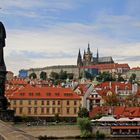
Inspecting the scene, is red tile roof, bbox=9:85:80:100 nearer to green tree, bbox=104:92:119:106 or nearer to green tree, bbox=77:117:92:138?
green tree, bbox=104:92:119:106

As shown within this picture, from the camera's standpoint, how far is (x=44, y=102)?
232ft

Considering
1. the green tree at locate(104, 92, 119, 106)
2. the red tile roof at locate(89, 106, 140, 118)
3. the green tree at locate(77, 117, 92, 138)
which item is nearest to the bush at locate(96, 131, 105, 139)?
the green tree at locate(77, 117, 92, 138)

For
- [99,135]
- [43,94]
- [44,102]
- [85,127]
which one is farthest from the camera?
[43,94]

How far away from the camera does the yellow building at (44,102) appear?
70.1m

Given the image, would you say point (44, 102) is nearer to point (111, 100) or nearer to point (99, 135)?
point (111, 100)

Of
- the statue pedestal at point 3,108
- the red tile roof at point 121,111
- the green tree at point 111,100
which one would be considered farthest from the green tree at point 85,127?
the green tree at point 111,100

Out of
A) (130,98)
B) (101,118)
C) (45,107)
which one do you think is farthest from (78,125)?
(130,98)

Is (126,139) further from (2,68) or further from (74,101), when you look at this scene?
(2,68)

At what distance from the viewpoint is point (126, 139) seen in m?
54.6

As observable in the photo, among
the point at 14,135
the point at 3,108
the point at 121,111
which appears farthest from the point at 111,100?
the point at 14,135

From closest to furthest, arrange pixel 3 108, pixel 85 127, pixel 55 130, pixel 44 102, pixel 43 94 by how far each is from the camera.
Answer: pixel 3 108, pixel 55 130, pixel 85 127, pixel 44 102, pixel 43 94

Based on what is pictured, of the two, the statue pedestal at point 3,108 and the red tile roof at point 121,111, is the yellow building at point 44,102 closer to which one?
the red tile roof at point 121,111

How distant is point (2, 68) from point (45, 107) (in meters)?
Answer: 36.4

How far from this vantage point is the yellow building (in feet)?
230
